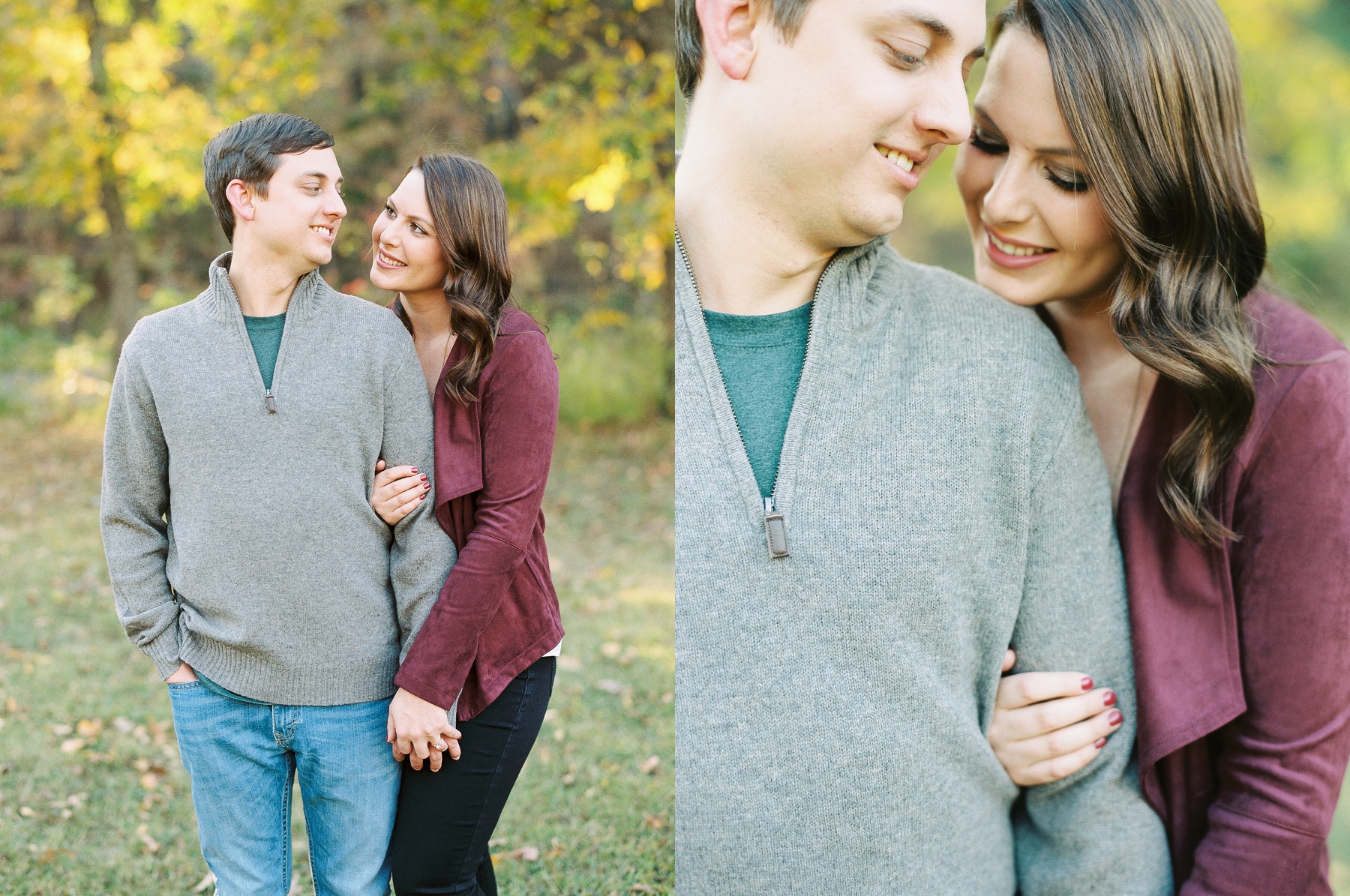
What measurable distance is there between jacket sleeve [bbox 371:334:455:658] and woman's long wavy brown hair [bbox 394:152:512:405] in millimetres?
57

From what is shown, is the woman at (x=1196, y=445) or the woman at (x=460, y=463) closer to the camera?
the woman at (x=460, y=463)

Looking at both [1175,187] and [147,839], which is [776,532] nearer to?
[1175,187]


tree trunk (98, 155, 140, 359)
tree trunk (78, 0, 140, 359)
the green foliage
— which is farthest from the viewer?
the green foliage

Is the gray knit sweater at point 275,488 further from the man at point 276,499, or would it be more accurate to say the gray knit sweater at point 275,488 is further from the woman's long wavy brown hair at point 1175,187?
the woman's long wavy brown hair at point 1175,187

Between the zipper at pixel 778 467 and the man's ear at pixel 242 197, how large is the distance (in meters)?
0.65

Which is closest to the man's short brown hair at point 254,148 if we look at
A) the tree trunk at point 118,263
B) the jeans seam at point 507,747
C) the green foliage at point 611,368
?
the tree trunk at point 118,263

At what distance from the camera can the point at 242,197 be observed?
149cm

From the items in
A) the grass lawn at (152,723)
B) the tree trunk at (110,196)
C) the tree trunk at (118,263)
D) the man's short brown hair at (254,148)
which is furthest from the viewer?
the grass lawn at (152,723)

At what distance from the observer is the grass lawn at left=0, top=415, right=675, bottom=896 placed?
243 centimetres

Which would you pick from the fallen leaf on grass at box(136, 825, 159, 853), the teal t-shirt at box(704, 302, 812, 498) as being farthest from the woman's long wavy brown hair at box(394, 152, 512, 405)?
the fallen leaf on grass at box(136, 825, 159, 853)

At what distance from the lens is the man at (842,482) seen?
157 cm

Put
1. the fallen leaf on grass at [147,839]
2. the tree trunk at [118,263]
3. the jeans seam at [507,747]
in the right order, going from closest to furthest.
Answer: the jeans seam at [507,747] → the tree trunk at [118,263] → the fallen leaf on grass at [147,839]

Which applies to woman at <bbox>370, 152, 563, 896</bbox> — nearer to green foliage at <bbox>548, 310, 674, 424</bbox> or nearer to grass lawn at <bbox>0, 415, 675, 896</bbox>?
grass lawn at <bbox>0, 415, 675, 896</bbox>

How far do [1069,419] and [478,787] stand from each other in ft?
3.80
